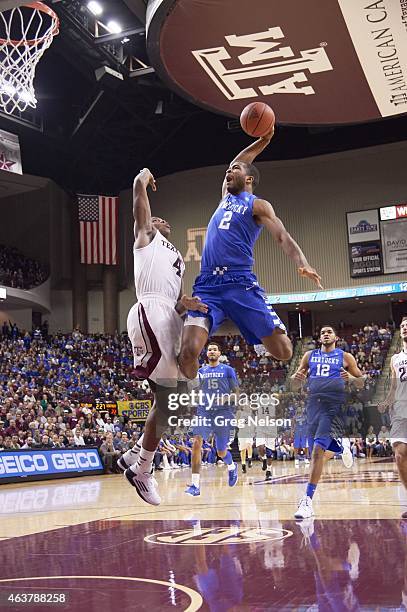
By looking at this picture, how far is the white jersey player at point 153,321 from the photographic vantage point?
446 cm

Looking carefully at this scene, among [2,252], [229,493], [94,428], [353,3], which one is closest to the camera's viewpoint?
[229,493]

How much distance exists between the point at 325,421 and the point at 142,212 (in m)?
3.96

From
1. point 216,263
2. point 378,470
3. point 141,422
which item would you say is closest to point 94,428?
point 141,422

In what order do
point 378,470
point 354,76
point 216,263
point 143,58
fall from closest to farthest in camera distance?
point 216,263 < point 378,470 < point 354,76 < point 143,58

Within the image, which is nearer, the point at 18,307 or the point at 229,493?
the point at 229,493

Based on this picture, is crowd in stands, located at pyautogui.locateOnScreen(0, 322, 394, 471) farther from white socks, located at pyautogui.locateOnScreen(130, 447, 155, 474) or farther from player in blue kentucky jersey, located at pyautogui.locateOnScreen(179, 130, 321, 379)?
white socks, located at pyautogui.locateOnScreen(130, 447, 155, 474)

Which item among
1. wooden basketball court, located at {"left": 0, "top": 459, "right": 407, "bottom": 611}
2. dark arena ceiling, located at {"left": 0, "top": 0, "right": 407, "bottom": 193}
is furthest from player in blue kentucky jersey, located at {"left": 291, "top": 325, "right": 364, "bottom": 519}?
Answer: dark arena ceiling, located at {"left": 0, "top": 0, "right": 407, "bottom": 193}

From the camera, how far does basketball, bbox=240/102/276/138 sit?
516 centimetres

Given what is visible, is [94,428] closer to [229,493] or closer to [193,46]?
[229,493]

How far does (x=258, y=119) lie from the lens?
5152 mm

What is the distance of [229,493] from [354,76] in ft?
51.1

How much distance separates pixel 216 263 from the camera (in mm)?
4832

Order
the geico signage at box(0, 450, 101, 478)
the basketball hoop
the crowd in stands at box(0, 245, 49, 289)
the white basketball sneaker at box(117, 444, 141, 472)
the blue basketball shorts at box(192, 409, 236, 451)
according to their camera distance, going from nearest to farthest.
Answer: the white basketball sneaker at box(117, 444, 141, 472)
the blue basketball shorts at box(192, 409, 236, 451)
the geico signage at box(0, 450, 101, 478)
the basketball hoop
the crowd in stands at box(0, 245, 49, 289)

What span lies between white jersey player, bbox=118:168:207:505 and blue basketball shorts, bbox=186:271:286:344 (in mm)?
193
